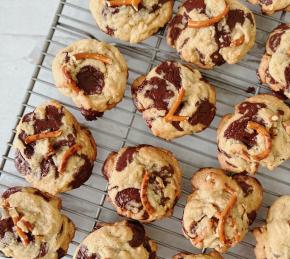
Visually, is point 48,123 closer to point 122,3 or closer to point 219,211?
point 122,3

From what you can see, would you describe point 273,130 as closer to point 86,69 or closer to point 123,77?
point 123,77

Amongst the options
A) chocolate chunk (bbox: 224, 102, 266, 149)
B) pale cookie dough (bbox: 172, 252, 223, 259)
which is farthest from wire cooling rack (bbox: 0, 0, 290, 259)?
chocolate chunk (bbox: 224, 102, 266, 149)

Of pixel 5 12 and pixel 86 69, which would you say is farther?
pixel 5 12

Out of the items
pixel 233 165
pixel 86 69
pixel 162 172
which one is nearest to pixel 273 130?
pixel 233 165

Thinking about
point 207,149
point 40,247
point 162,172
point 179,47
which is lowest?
point 40,247

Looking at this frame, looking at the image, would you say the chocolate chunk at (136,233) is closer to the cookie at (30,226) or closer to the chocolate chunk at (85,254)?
the chocolate chunk at (85,254)

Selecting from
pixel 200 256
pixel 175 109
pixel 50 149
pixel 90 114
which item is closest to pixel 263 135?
pixel 175 109
